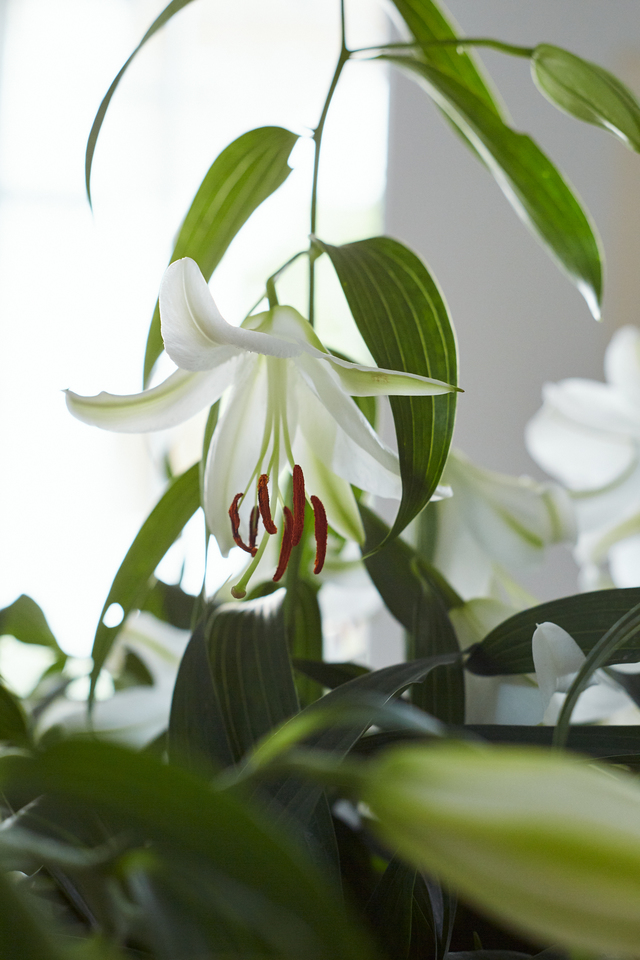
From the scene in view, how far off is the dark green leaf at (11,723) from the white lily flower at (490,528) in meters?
0.17

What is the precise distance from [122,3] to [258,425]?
2126 millimetres

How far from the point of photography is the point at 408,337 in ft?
0.75

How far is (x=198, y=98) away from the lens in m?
2.05

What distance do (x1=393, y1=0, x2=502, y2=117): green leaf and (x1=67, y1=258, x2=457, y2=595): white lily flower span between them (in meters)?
0.15

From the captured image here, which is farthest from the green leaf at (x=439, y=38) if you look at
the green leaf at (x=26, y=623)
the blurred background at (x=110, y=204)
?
the blurred background at (x=110, y=204)

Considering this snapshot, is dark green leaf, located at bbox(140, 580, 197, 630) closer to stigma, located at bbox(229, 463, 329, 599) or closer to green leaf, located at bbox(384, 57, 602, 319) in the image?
stigma, located at bbox(229, 463, 329, 599)

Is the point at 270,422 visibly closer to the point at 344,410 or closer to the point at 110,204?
the point at 344,410

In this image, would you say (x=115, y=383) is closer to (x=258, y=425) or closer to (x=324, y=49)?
(x=324, y=49)

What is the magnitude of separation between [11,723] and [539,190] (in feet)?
0.85

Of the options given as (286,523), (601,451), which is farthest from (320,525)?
(601,451)

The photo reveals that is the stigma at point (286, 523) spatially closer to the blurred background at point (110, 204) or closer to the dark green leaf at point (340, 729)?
the dark green leaf at point (340, 729)

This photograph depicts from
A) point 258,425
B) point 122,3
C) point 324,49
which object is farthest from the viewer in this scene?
point 324,49

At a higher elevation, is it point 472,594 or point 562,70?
Result: point 562,70

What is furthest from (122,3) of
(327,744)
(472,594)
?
(327,744)
